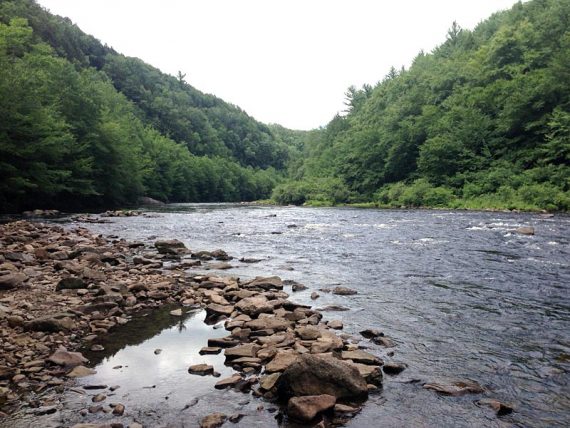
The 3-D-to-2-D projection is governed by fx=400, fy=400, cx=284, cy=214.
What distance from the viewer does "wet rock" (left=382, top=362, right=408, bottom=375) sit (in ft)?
20.4

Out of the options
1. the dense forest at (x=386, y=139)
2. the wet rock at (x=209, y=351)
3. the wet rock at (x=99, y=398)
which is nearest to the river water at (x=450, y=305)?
the wet rock at (x=99, y=398)

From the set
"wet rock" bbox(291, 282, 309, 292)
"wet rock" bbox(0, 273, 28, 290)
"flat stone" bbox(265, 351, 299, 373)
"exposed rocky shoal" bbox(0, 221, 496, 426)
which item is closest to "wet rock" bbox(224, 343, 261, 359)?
"exposed rocky shoal" bbox(0, 221, 496, 426)

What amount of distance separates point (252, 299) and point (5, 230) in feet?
51.3

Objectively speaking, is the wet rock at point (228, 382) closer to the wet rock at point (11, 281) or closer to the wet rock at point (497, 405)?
the wet rock at point (497, 405)

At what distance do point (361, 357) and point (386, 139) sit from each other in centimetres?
6933

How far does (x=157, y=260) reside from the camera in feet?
48.5

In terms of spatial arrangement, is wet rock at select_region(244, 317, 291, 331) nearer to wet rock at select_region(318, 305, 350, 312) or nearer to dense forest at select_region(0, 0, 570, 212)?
wet rock at select_region(318, 305, 350, 312)

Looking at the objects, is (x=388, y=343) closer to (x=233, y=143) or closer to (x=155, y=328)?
(x=155, y=328)

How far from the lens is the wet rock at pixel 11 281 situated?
964cm

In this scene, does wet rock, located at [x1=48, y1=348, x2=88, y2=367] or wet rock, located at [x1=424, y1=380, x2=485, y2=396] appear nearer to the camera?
wet rock, located at [x1=424, y1=380, x2=485, y2=396]

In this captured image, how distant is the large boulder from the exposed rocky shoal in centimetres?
1

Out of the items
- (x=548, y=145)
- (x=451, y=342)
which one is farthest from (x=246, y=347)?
(x=548, y=145)

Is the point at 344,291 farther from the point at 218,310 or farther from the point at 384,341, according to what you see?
the point at 218,310

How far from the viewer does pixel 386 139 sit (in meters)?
71.8
